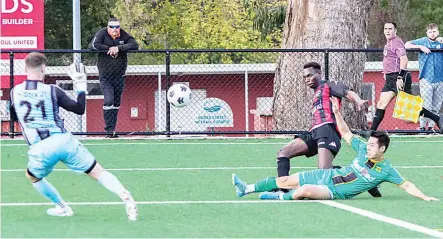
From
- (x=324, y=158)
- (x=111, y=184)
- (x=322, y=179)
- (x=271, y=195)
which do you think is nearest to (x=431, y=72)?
(x=324, y=158)

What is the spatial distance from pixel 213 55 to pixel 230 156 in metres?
29.1

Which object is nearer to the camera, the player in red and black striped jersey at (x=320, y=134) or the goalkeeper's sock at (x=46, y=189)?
the goalkeeper's sock at (x=46, y=189)

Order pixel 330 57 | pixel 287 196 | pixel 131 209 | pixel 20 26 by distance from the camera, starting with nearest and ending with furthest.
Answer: pixel 131 209 → pixel 287 196 → pixel 330 57 → pixel 20 26

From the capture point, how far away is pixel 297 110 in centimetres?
2081

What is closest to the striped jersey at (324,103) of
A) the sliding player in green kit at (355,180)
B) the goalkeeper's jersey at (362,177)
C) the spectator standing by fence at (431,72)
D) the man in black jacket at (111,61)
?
the sliding player in green kit at (355,180)

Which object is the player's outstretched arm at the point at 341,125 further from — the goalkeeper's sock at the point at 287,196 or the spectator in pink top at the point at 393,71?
the spectator in pink top at the point at 393,71

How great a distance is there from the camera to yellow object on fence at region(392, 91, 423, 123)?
723 inches

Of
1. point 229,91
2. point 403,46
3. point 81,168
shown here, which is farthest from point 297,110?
point 229,91

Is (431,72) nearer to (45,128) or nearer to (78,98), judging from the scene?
(78,98)

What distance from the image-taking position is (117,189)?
920cm

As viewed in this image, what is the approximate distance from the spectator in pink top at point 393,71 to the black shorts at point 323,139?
7084 mm

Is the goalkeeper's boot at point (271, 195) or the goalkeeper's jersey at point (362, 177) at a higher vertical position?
the goalkeeper's jersey at point (362, 177)

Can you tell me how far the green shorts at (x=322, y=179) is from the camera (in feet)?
35.3

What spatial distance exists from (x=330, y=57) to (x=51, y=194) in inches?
462
